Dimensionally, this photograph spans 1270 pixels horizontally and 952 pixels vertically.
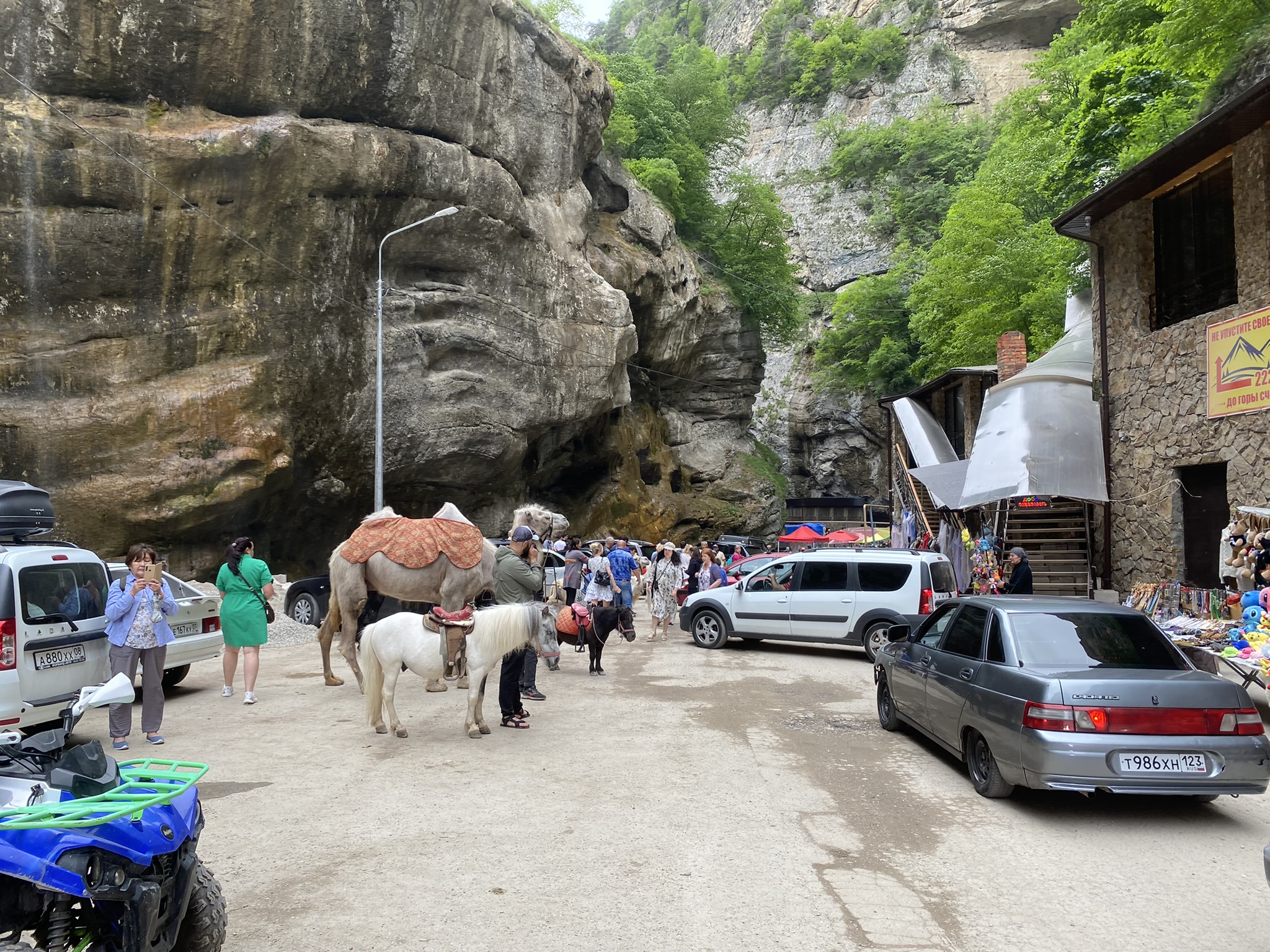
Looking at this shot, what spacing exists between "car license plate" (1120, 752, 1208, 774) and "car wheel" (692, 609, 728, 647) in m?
10.1

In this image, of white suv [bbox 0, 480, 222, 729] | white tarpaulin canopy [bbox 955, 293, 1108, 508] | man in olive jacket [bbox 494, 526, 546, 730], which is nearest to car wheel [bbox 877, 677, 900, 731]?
man in olive jacket [bbox 494, 526, 546, 730]

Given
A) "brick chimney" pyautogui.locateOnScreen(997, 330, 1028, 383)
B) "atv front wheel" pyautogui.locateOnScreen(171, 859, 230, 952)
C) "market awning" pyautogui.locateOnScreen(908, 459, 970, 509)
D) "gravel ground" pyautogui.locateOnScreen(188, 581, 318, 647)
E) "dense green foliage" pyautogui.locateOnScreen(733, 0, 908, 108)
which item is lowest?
"gravel ground" pyautogui.locateOnScreen(188, 581, 318, 647)

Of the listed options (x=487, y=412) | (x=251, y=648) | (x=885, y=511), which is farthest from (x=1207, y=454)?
(x=885, y=511)

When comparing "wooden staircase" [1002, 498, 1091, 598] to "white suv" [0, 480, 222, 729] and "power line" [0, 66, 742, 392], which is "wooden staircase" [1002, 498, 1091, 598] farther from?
"power line" [0, 66, 742, 392]

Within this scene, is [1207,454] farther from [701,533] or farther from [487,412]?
[701,533]

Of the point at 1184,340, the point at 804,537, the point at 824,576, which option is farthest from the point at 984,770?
the point at 804,537

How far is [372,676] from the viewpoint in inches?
317

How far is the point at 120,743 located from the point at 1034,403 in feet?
52.8

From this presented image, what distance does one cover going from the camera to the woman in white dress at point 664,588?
17.3m

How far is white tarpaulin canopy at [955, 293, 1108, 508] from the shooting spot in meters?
15.5

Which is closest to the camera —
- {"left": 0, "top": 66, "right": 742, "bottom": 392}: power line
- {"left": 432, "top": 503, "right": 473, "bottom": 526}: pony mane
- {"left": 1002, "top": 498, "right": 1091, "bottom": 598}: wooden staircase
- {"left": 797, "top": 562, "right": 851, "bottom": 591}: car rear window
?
{"left": 432, "top": 503, "right": 473, "bottom": 526}: pony mane

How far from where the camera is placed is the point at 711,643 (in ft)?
51.0

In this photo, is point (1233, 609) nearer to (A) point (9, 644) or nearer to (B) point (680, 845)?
(B) point (680, 845)

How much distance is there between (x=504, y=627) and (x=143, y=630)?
3.20 meters
